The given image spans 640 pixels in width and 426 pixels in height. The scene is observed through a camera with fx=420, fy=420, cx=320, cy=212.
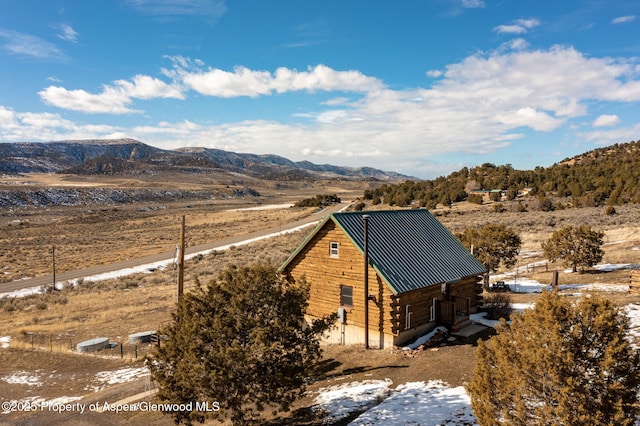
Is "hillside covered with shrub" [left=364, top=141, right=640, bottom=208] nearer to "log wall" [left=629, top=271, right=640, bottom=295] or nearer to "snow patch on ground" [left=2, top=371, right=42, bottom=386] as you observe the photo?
"log wall" [left=629, top=271, right=640, bottom=295]

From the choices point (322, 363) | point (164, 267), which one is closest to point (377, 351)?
point (322, 363)

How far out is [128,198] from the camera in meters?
161

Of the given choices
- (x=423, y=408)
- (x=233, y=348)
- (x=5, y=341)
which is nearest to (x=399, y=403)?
(x=423, y=408)

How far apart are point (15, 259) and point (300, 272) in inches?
2235

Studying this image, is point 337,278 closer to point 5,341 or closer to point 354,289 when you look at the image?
point 354,289

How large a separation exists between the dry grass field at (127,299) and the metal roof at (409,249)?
360cm

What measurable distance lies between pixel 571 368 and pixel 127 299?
37267 mm

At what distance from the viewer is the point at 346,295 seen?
69.2ft

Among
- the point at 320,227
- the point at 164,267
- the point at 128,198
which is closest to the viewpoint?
the point at 320,227

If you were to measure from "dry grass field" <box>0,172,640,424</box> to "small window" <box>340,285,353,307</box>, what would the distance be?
2207 mm

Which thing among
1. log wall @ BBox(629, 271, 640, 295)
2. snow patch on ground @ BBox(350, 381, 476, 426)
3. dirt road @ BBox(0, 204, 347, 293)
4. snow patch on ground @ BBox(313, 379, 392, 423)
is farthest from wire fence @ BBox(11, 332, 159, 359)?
log wall @ BBox(629, 271, 640, 295)

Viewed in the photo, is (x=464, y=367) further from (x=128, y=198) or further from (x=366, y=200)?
(x=128, y=198)

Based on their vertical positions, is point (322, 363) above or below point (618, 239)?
below

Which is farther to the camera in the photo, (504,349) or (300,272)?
(300,272)
